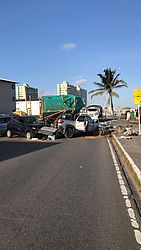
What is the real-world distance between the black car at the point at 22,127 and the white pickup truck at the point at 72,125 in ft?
6.38

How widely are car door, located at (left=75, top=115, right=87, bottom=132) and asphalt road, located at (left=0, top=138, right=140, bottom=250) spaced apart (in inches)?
527

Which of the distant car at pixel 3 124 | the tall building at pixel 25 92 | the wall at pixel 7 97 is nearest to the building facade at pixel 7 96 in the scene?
the wall at pixel 7 97

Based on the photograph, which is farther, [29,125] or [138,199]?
[29,125]

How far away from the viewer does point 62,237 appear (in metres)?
4.19

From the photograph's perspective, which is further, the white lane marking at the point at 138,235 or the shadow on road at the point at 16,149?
the shadow on road at the point at 16,149

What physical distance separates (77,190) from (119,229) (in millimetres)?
2374

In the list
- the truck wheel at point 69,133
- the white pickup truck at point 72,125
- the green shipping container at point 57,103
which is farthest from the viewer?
the green shipping container at point 57,103

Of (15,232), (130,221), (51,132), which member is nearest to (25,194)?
(15,232)

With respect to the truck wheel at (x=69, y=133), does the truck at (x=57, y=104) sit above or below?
above

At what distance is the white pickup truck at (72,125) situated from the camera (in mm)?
22047

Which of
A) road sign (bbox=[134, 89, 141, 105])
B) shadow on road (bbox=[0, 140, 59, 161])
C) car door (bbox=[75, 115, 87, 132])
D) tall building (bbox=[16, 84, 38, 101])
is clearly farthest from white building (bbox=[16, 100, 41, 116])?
shadow on road (bbox=[0, 140, 59, 161])

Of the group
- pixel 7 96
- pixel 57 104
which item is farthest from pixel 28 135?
pixel 7 96

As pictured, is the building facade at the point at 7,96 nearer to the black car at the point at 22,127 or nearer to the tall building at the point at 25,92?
the black car at the point at 22,127

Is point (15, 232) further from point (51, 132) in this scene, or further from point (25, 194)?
point (51, 132)
